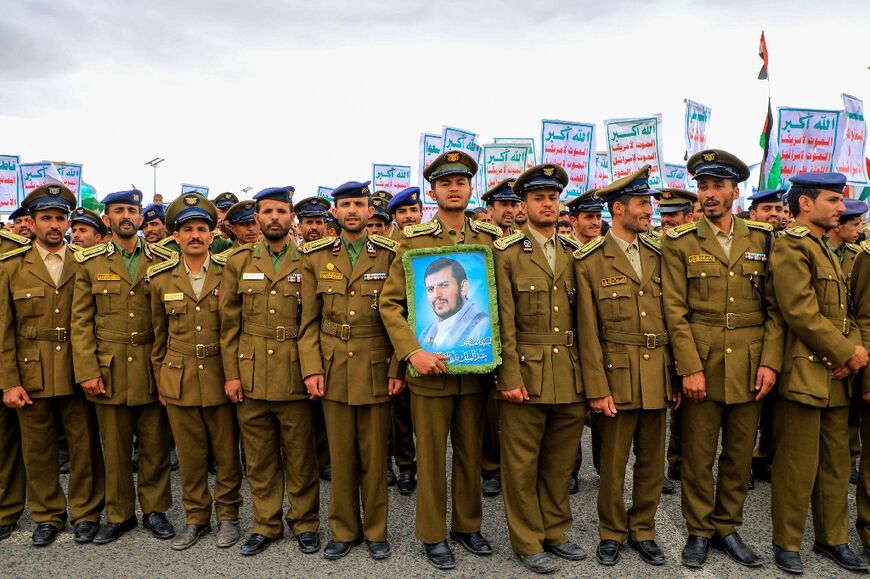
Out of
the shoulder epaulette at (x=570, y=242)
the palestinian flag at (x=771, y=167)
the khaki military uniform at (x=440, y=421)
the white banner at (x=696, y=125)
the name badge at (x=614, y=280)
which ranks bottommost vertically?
the khaki military uniform at (x=440, y=421)

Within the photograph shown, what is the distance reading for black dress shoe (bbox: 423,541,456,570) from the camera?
412 centimetres

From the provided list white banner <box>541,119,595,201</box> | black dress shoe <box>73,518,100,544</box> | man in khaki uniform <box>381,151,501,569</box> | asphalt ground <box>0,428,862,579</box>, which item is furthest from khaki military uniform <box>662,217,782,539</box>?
white banner <box>541,119,595,201</box>

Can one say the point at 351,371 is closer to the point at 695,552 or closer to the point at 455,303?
the point at 455,303

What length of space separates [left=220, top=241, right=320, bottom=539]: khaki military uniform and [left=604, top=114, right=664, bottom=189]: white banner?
286 inches

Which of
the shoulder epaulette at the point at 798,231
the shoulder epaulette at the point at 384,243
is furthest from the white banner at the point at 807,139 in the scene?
the shoulder epaulette at the point at 384,243

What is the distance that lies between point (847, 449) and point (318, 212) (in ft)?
15.4

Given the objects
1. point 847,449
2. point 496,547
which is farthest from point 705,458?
point 496,547

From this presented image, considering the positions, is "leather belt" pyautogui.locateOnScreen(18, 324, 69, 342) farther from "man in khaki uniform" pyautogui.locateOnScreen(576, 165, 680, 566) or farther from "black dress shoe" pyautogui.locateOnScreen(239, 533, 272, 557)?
"man in khaki uniform" pyautogui.locateOnScreen(576, 165, 680, 566)

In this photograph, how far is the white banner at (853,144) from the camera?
27.0 ft

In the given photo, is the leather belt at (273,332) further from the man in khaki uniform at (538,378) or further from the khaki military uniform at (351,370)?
the man in khaki uniform at (538,378)

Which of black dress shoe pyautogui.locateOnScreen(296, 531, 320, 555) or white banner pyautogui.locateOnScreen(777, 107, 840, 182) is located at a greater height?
white banner pyautogui.locateOnScreen(777, 107, 840, 182)

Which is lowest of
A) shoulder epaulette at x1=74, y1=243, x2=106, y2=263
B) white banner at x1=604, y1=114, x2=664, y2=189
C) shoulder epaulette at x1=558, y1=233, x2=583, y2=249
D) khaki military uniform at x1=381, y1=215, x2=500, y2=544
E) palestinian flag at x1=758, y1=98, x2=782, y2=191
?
khaki military uniform at x1=381, y1=215, x2=500, y2=544

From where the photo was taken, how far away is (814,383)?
4.00 metres

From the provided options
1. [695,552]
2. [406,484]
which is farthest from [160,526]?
[695,552]
